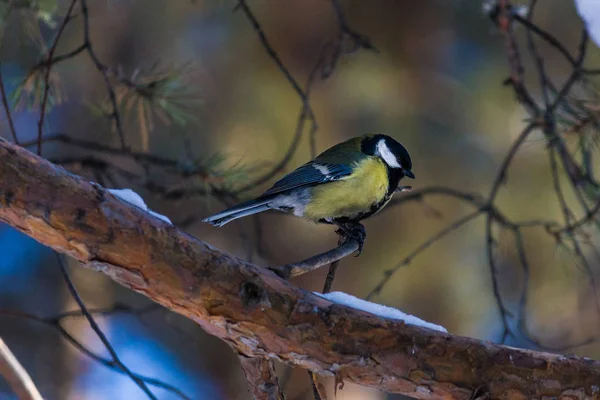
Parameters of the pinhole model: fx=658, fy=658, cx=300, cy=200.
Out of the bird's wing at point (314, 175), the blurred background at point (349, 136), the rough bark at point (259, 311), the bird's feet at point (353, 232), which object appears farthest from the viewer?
the blurred background at point (349, 136)

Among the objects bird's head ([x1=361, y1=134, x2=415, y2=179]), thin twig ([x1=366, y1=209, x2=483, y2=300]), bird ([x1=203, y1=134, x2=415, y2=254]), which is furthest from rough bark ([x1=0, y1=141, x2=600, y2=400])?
bird's head ([x1=361, y1=134, x2=415, y2=179])

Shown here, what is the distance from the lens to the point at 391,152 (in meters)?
1.83

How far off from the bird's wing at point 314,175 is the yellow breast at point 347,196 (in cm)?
1

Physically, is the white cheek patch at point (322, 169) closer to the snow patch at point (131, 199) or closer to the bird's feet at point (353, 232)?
the bird's feet at point (353, 232)

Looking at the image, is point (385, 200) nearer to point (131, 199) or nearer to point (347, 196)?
point (347, 196)

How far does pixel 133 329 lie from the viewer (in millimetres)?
2807

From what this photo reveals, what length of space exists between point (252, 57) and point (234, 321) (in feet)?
6.00

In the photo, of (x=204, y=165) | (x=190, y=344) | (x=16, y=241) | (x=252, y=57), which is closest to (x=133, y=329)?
(x=190, y=344)

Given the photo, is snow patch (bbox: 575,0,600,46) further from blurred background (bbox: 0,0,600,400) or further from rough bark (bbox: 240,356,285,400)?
blurred background (bbox: 0,0,600,400)

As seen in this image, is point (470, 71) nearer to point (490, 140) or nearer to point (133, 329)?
point (490, 140)

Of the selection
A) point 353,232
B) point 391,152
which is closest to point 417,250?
point 353,232

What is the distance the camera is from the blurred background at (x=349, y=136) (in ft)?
8.55

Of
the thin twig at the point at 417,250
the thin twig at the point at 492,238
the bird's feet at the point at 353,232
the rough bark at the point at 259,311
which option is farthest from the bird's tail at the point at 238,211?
the thin twig at the point at 492,238

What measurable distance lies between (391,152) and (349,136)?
31.9 inches
